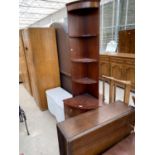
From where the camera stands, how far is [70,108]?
2.11 meters

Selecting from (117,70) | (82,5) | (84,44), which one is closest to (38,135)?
(84,44)

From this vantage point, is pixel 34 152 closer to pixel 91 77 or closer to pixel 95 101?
pixel 95 101

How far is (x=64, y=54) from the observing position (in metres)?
2.91

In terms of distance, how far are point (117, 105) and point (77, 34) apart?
1.17 metres

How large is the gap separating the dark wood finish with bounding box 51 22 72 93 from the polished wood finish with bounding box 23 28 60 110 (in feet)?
0.33

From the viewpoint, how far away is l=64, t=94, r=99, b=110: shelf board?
198 centimetres

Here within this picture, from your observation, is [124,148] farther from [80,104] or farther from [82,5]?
[82,5]

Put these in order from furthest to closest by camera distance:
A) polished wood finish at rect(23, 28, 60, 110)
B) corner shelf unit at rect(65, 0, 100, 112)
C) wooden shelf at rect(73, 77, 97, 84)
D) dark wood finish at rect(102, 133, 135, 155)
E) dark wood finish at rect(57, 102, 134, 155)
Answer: polished wood finish at rect(23, 28, 60, 110)
wooden shelf at rect(73, 77, 97, 84)
corner shelf unit at rect(65, 0, 100, 112)
dark wood finish at rect(102, 133, 135, 155)
dark wood finish at rect(57, 102, 134, 155)

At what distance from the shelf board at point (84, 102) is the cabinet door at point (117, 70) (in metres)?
1.90

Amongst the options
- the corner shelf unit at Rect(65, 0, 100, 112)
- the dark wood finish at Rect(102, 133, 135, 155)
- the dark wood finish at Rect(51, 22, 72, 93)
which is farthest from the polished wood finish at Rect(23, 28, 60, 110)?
the dark wood finish at Rect(102, 133, 135, 155)

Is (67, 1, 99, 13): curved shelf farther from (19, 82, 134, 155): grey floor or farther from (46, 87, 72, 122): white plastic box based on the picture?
(19, 82, 134, 155): grey floor

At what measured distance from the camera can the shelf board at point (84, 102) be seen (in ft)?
6.49

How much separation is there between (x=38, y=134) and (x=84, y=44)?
5.80 feet
